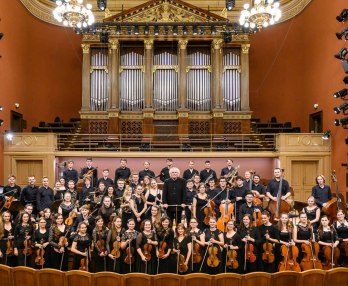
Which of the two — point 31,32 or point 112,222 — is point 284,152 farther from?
point 31,32

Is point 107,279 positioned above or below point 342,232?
below

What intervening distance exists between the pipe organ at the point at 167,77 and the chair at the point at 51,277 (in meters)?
7.96

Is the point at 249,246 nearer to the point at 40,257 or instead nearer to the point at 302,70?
the point at 40,257

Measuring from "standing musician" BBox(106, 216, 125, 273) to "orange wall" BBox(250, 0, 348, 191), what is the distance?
644 cm

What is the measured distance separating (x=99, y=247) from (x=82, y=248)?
24 cm

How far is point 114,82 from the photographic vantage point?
1261 centimetres

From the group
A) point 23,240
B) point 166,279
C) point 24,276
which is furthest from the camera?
point 23,240

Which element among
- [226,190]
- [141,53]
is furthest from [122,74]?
[226,190]

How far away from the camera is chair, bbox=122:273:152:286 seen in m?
4.61

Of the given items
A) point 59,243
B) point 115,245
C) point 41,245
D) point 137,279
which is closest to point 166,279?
point 137,279

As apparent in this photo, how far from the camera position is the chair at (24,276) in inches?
186

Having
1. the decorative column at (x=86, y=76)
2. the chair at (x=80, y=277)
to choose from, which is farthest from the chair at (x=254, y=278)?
the decorative column at (x=86, y=76)

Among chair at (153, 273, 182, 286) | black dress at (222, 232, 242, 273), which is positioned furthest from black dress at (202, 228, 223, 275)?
chair at (153, 273, 182, 286)

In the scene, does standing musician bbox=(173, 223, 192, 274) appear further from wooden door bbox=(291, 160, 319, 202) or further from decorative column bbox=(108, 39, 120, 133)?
decorative column bbox=(108, 39, 120, 133)
